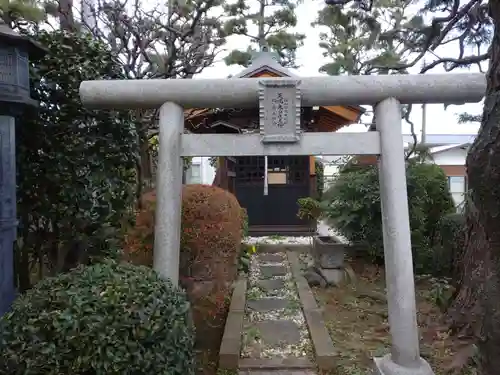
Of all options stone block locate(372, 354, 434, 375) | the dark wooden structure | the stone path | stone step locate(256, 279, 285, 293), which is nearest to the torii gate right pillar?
stone block locate(372, 354, 434, 375)

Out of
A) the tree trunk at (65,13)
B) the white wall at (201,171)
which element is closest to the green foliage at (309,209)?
the tree trunk at (65,13)

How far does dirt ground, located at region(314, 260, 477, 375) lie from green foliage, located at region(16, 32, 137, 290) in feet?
9.30

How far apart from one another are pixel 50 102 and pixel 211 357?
10.1 feet

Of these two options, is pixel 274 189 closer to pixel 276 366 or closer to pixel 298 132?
pixel 276 366

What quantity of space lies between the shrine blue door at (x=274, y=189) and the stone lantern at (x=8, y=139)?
27.4ft

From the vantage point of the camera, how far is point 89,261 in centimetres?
383

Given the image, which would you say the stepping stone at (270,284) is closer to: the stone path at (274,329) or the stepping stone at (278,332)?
the stone path at (274,329)

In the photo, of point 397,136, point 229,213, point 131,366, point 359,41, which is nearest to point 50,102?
point 229,213

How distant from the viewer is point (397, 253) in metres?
3.23

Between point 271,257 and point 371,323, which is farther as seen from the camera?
point 271,257

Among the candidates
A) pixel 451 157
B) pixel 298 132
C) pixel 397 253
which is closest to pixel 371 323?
pixel 397 253

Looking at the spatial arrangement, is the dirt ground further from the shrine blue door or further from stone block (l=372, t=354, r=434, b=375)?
the shrine blue door

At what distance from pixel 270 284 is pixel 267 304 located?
1076 mm

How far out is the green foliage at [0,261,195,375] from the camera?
86.6 inches
